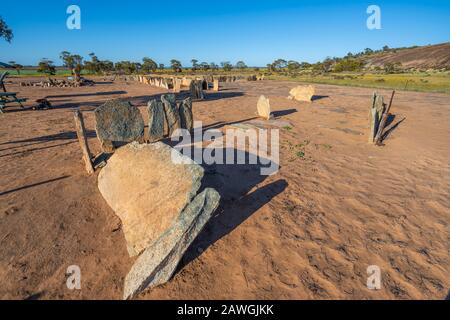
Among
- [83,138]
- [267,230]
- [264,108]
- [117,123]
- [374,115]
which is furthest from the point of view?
[264,108]

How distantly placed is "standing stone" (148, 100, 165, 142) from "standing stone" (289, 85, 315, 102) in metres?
11.4

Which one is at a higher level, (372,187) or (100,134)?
(100,134)

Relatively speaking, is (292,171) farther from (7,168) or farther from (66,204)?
(7,168)

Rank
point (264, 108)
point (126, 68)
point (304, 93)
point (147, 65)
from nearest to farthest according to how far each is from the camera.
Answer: point (264, 108) < point (304, 93) < point (126, 68) < point (147, 65)

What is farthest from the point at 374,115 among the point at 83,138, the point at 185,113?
the point at 83,138

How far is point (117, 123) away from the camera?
5914mm

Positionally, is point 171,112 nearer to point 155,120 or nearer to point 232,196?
point 155,120

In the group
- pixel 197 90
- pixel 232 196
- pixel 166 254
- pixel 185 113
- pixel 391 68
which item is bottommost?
pixel 232 196

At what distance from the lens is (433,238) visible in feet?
11.7

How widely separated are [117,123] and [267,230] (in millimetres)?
4469

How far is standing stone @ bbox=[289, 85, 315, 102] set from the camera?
1552 cm

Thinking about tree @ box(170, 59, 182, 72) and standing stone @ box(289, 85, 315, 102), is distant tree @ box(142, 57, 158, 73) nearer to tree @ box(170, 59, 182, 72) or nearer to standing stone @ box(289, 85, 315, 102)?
tree @ box(170, 59, 182, 72)
